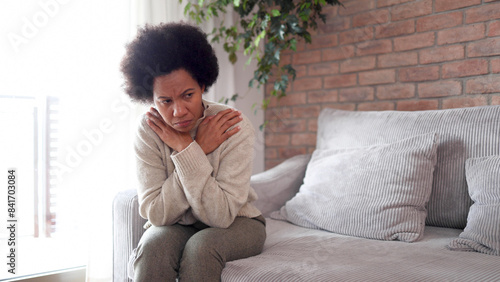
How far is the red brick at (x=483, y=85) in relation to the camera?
1842 mm

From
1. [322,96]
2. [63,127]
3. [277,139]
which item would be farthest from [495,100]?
[63,127]

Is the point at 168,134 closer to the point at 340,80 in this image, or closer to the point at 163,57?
the point at 163,57

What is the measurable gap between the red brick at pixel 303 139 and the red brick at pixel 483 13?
100 centimetres

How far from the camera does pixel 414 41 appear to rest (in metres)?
2.08

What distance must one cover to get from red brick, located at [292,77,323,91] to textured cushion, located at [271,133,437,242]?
0.85 m

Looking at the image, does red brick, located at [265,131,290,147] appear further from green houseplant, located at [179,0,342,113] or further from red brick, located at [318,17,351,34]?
red brick, located at [318,17,351,34]

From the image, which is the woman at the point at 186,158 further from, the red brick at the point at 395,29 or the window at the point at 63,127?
the red brick at the point at 395,29

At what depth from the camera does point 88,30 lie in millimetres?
1970

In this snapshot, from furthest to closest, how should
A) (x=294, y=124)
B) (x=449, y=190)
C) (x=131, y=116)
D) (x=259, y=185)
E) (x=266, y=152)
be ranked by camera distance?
(x=266, y=152)
(x=294, y=124)
(x=131, y=116)
(x=259, y=185)
(x=449, y=190)

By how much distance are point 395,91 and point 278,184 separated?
0.80 metres

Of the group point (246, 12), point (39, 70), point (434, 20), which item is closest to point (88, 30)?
point (39, 70)

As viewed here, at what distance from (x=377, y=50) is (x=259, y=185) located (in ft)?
3.21

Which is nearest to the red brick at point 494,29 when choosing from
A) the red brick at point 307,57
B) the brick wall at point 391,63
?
the brick wall at point 391,63

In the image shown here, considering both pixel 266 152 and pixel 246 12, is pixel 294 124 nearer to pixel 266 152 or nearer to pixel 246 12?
pixel 266 152
